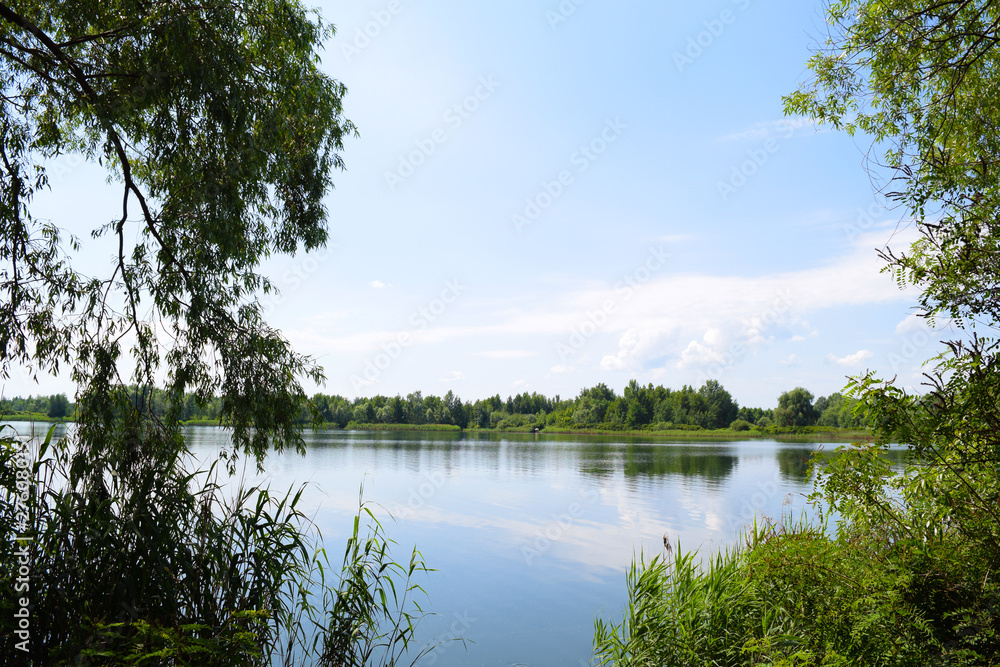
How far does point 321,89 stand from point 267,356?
142 inches

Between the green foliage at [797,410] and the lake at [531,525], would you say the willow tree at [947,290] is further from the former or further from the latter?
the green foliage at [797,410]

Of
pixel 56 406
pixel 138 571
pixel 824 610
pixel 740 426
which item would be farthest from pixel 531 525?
pixel 740 426

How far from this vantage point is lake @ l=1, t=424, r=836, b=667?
7762 mm

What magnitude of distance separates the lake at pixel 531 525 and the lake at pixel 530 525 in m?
0.03

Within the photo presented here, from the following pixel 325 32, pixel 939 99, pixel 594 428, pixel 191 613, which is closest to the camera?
pixel 191 613

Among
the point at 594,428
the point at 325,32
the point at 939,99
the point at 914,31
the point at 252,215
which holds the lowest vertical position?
the point at 594,428

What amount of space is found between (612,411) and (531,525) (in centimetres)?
6597

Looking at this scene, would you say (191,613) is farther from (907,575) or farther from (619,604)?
(619,604)

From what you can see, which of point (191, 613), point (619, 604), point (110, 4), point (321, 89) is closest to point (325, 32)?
point (321, 89)

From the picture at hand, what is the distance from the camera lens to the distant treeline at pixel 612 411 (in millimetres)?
65938

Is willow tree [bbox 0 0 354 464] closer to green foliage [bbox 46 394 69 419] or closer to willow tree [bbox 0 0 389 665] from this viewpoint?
willow tree [bbox 0 0 389 665]

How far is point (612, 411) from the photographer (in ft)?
257

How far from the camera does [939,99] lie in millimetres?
4879

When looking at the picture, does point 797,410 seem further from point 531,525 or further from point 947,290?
point 947,290
